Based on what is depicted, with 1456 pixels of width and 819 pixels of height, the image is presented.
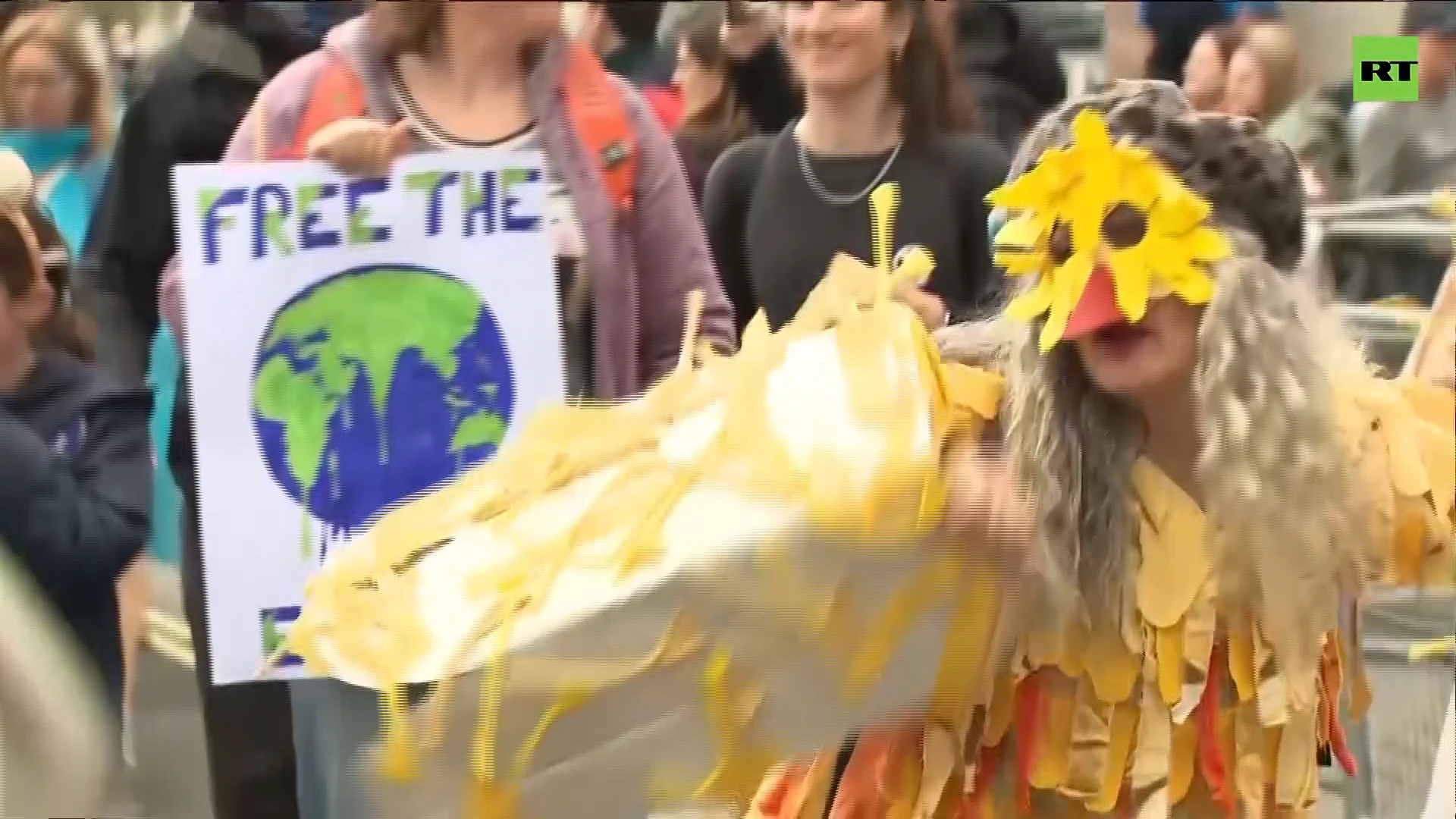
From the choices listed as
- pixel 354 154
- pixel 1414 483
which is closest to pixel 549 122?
pixel 354 154

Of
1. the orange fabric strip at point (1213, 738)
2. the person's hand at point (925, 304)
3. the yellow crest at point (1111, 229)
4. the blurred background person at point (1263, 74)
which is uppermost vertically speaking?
the blurred background person at point (1263, 74)

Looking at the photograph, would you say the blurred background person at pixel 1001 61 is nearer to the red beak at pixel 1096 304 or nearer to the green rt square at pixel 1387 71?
the green rt square at pixel 1387 71

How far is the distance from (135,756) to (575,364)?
0.33 meters

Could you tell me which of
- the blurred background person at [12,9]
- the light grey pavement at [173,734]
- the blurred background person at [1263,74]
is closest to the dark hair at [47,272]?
the blurred background person at [12,9]

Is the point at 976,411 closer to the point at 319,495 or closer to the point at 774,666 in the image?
the point at 774,666

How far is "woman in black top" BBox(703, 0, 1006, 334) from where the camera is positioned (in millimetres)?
935

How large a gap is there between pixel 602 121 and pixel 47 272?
327 mm

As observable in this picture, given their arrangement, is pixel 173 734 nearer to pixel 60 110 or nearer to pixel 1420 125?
pixel 60 110

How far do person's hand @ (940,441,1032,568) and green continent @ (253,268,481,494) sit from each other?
0.40 meters

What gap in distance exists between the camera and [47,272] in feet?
3.00

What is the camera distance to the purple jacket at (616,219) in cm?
93

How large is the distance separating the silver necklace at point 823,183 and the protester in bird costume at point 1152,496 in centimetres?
19

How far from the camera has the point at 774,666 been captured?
61cm

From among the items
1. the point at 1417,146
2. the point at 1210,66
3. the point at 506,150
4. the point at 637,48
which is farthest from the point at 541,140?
the point at 1417,146
